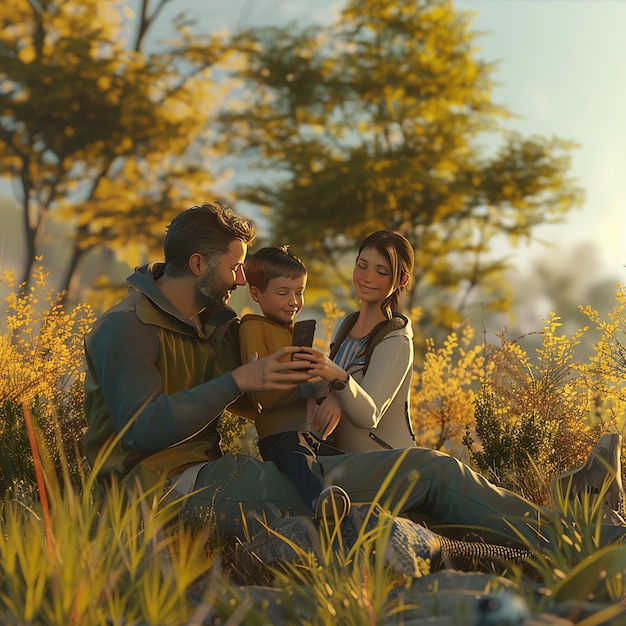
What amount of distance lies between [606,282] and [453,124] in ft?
60.6

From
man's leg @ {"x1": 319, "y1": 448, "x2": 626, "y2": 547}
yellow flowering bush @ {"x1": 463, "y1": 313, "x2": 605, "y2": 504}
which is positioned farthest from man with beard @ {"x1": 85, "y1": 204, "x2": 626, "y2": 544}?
yellow flowering bush @ {"x1": 463, "y1": 313, "x2": 605, "y2": 504}

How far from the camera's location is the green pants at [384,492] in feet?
13.1

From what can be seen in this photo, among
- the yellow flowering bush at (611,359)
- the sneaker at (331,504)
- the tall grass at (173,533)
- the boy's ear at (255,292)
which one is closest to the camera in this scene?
the tall grass at (173,533)

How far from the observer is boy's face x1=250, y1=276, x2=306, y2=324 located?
450 cm

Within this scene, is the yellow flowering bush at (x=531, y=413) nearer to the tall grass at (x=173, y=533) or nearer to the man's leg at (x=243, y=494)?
the tall grass at (x=173, y=533)

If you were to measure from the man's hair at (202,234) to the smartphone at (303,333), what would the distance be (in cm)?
55

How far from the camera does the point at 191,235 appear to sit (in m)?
4.25

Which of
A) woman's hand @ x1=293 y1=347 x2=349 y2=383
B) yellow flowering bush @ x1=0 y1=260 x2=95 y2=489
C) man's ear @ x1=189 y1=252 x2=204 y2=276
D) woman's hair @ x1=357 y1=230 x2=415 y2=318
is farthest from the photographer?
yellow flowering bush @ x1=0 y1=260 x2=95 y2=489

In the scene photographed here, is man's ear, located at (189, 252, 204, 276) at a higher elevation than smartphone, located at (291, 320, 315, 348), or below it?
higher

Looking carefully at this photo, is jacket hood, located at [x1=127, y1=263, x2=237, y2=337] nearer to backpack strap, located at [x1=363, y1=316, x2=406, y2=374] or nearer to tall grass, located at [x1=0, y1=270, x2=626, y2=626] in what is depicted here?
tall grass, located at [x1=0, y1=270, x2=626, y2=626]

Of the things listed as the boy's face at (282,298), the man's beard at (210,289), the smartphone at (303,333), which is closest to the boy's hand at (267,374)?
the smartphone at (303,333)

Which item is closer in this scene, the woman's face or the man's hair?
Answer: the man's hair

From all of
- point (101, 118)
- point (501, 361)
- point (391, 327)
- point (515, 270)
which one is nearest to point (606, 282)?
point (515, 270)

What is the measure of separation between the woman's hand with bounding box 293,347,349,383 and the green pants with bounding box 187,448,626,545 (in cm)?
40
